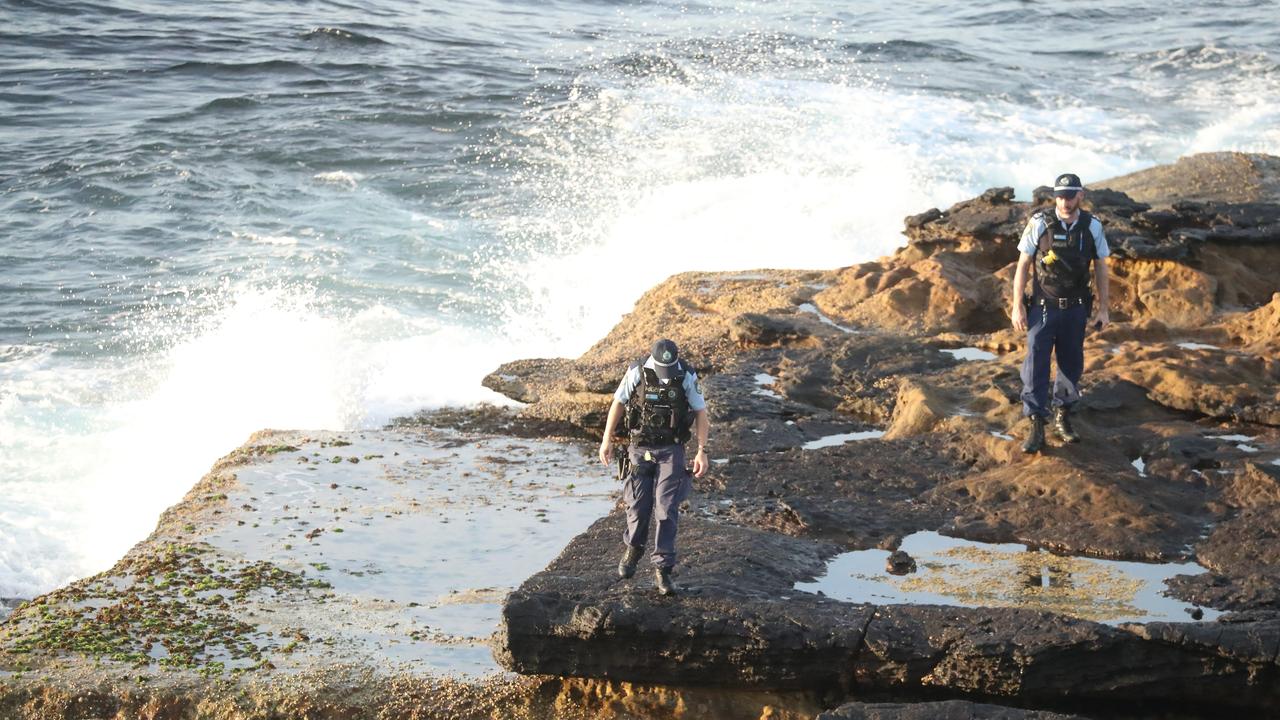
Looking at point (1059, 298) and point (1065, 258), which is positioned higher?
point (1065, 258)

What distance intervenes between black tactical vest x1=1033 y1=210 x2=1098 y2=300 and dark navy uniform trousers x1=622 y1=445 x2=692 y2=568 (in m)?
3.00

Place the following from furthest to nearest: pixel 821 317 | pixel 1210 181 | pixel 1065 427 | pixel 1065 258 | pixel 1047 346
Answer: pixel 1210 181 → pixel 821 317 → pixel 1065 427 → pixel 1047 346 → pixel 1065 258

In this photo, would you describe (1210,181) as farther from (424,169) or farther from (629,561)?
(424,169)

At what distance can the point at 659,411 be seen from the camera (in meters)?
7.34

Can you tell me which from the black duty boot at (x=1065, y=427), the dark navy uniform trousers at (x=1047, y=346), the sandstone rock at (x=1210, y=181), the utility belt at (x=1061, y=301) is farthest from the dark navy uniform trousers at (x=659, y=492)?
the sandstone rock at (x=1210, y=181)

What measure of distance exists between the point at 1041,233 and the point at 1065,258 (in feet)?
0.74

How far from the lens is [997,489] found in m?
9.01

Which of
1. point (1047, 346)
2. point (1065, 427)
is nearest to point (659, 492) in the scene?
point (1047, 346)

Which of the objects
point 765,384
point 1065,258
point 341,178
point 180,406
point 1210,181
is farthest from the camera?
point 341,178

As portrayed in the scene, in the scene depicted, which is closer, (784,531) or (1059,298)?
(784,531)

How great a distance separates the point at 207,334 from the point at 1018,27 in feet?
75.5

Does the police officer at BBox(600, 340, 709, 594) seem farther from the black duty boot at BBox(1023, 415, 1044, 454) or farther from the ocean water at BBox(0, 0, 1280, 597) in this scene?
the ocean water at BBox(0, 0, 1280, 597)

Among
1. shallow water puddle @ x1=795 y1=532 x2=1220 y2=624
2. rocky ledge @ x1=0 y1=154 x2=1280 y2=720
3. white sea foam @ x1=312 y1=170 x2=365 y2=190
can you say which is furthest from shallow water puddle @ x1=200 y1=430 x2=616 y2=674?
white sea foam @ x1=312 y1=170 x2=365 y2=190

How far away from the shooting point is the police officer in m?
7.35
